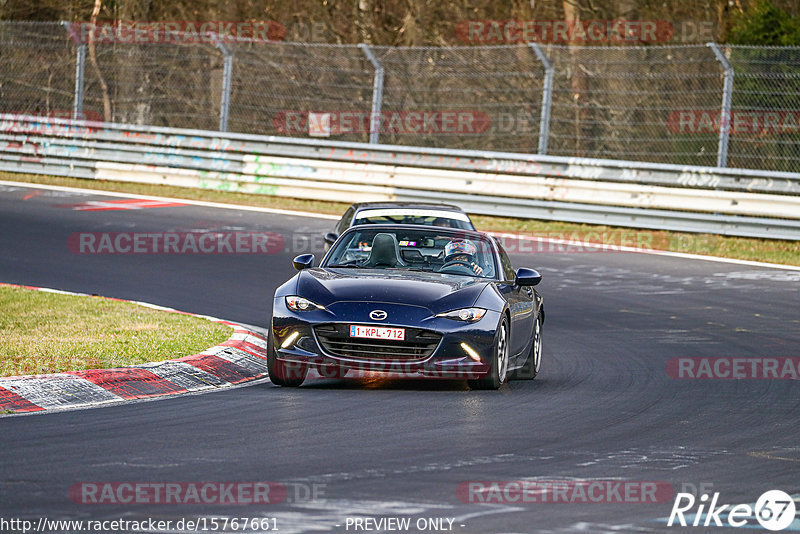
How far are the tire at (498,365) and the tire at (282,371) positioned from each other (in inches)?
49.2

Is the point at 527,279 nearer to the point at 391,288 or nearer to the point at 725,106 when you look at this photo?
the point at 391,288

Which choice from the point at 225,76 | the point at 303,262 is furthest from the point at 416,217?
the point at 225,76

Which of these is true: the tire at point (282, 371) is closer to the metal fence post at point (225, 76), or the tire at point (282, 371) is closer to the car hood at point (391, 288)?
the car hood at point (391, 288)

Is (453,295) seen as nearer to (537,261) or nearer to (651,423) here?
(651,423)

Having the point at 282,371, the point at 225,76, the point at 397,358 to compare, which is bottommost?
the point at 282,371

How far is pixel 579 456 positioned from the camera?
7613 mm

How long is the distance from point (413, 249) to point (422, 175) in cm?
1224

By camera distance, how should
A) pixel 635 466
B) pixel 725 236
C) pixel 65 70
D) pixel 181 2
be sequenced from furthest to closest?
pixel 181 2, pixel 65 70, pixel 725 236, pixel 635 466

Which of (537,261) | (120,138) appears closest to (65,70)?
(120,138)

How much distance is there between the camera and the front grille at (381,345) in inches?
390

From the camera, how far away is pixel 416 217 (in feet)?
52.2

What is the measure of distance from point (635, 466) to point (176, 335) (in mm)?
5587

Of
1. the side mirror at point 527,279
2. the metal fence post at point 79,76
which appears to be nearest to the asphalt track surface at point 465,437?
the side mirror at point 527,279

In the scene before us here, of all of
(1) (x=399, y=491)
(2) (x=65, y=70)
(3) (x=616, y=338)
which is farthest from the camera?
(2) (x=65, y=70)
